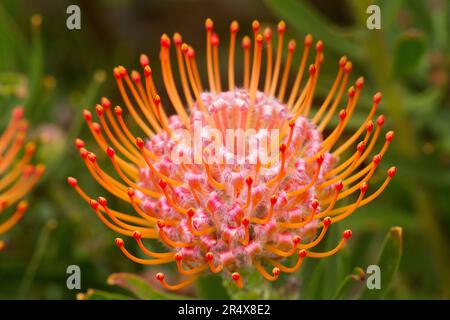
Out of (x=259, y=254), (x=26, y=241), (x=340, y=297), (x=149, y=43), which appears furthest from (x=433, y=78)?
(x=149, y=43)

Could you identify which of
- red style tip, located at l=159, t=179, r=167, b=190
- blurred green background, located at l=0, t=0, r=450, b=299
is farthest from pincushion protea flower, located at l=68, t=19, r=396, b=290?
blurred green background, located at l=0, t=0, r=450, b=299

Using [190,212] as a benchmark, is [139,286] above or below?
below

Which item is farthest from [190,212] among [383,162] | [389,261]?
[383,162]

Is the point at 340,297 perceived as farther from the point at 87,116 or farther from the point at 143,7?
the point at 143,7

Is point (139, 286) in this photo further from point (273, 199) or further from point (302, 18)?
point (302, 18)

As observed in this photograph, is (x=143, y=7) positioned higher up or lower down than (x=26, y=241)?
higher up
